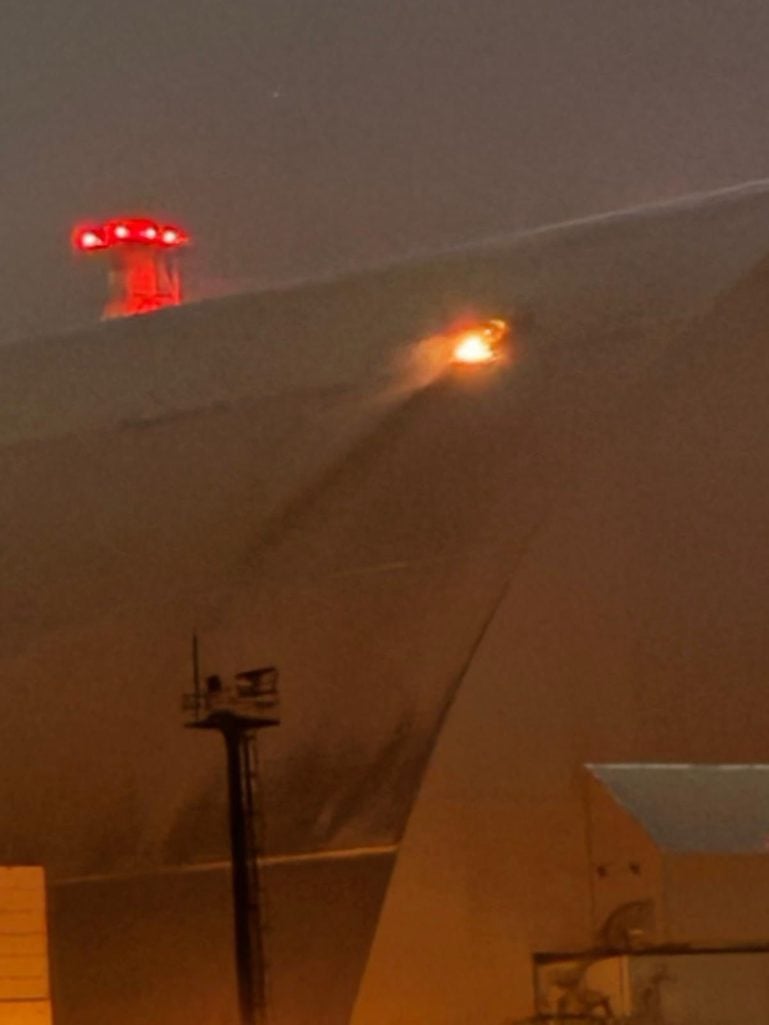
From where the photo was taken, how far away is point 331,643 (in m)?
8.52

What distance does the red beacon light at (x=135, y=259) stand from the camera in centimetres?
1136

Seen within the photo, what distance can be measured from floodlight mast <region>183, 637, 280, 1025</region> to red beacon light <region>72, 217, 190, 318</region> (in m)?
3.10

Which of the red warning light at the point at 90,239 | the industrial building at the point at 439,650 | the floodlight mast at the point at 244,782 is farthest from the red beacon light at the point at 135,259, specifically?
the floodlight mast at the point at 244,782

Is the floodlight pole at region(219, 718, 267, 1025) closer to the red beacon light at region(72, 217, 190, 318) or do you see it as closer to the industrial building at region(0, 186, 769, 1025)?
the industrial building at region(0, 186, 769, 1025)

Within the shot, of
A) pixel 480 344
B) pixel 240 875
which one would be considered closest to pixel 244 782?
pixel 240 875

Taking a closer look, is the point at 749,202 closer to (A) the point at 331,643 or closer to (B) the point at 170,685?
(A) the point at 331,643

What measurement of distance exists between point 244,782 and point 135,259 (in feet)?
13.0

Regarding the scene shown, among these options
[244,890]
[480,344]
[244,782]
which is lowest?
[244,890]

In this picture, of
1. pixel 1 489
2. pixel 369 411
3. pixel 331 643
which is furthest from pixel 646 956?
pixel 1 489

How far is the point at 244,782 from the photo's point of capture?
834 centimetres

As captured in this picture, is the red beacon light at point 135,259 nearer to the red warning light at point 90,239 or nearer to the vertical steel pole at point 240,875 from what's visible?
the red warning light at point 90,239

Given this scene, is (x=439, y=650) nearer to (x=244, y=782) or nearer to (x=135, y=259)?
(x=244, y=782)

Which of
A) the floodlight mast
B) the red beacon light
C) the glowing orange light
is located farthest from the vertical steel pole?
the red beacon light

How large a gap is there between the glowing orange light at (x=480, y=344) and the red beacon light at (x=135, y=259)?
266 cm
